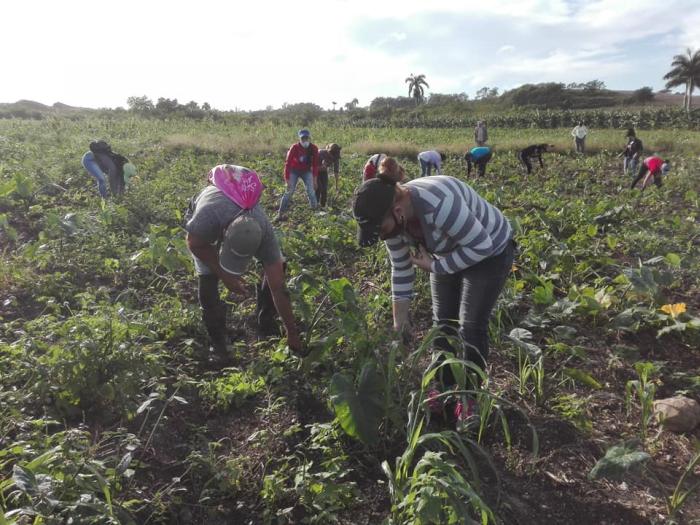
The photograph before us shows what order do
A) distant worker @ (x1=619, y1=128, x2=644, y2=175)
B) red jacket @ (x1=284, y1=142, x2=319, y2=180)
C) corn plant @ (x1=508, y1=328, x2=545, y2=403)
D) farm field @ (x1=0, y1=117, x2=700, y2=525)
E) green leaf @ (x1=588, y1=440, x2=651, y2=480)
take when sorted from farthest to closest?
1. distant worker @ (x1=619, y1=128, x2=644, y2=175)
2. red jacket @ (x1=284, y1=142, x2=319, y2=180)
3. corn plant @ (x1=508, y1=328, x2=545, y2=403)
4. farm field @ (x1=0, y1=117, x2=700, y2=525)
5. green leaf @ (x1=588, y1=440, x2=651, y2=480)

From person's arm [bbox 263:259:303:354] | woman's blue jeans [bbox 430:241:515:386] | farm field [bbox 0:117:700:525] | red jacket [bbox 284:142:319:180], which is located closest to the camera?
farm field [bbox 0:117:700:525]

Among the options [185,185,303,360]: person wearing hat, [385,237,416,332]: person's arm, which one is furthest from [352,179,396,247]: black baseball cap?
[185,185,303,360]: person wearing hat

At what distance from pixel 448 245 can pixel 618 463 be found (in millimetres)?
1021

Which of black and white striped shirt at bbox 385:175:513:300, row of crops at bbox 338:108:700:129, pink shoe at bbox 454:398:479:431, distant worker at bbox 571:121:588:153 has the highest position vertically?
row of crops at bbox 338:108:700:129

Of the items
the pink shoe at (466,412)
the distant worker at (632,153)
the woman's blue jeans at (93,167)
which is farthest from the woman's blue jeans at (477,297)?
the distant worker at (632,153)

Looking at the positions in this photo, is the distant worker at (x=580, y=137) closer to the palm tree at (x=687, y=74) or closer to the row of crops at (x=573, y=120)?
the row of crops at (x=573, y=120)

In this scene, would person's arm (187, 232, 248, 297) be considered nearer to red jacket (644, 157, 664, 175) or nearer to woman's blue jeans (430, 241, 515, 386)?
woman's blue jeans (430, 241, 515, 386)

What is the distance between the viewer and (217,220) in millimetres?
2596

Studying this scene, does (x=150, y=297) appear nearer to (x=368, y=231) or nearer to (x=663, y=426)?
(x=368, y=231)

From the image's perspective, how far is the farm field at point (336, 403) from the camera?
70.7 inches

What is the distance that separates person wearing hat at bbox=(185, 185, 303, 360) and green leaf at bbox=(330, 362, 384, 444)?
83 cm

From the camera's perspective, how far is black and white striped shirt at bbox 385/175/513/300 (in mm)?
1971

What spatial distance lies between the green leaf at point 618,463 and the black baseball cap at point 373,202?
1136 mm

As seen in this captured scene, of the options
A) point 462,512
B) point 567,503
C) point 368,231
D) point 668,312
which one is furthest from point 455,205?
point 668,312
